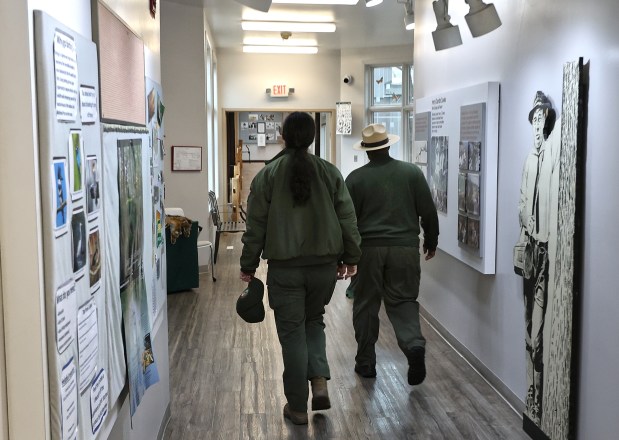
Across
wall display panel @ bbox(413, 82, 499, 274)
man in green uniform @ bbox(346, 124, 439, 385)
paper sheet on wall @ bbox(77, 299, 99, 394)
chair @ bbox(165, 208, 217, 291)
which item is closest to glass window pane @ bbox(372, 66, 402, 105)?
chair @ bbox(165, 208, 217, 291)

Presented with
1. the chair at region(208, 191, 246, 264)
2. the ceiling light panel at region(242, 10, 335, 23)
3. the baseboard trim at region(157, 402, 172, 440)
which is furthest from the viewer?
the chair at region(208, 191, 246, 264)

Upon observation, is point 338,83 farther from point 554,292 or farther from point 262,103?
point 554,292

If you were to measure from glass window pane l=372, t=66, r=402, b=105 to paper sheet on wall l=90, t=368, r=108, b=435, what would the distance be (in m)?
11.6

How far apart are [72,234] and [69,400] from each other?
394mm

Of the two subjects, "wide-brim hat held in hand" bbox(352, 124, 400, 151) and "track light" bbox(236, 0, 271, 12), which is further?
"wide-brim hat held in hand" bbox(352, 124, 400, 151)

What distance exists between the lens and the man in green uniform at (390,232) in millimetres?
4719

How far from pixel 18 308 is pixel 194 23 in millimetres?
8117

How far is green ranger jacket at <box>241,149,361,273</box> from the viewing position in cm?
388

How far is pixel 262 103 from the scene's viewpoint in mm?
13672

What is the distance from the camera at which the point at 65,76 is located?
1.75 metres

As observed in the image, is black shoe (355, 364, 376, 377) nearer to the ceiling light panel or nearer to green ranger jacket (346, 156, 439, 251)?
green ranger jacket (346, 156, 439, 251)

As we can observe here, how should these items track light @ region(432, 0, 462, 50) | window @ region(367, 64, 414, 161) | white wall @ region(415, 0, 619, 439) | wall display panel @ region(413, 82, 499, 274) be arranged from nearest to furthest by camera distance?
1. white wall @ region(415, 0, 619, 439)
2. wall display panel @ region(413, 82, 499, 274)
3. track light @ region(432, 0, 462, 50)
4. window @ region(367, 64, 414, 161)

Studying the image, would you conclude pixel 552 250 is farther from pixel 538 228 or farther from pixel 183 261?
pixel 183 261

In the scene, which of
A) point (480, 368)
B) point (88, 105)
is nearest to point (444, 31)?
point (480, 368)
